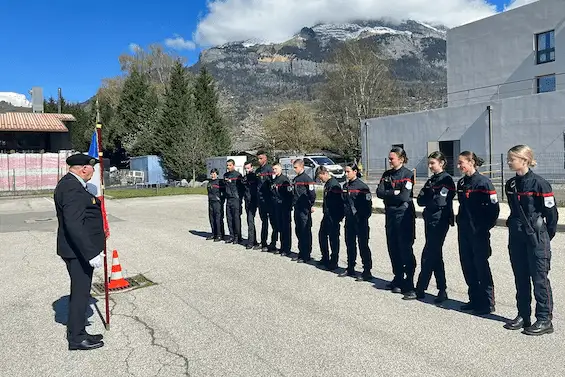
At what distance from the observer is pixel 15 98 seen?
73.4 m

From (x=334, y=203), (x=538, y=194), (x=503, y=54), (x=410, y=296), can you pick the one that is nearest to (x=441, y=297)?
(x=410, y=296)

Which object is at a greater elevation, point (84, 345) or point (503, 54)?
point (503, 54)

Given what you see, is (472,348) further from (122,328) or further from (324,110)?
(324,110)

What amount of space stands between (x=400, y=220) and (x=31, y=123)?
4920 centimetres

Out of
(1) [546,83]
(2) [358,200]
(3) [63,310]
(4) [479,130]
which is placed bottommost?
(3) [63,310]

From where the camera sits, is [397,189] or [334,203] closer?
[397,189]

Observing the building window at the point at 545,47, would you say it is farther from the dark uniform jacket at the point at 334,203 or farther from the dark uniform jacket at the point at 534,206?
the dark uniform jacket at the point at 534,206

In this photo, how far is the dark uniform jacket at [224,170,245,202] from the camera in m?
10.7

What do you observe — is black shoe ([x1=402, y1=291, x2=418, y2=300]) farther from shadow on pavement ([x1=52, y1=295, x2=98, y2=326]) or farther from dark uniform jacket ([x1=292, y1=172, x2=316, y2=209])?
shadow on pavement ([x1=52, y1=295, x2=98, y2=326])

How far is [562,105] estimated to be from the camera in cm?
2536

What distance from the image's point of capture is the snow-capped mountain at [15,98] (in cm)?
7145

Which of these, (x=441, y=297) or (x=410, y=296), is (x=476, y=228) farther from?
(x=410, y=296)

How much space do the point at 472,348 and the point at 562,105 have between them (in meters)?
24.9

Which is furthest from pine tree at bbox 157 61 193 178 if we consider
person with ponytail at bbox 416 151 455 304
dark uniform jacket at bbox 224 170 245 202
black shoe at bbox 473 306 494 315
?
black shoe at bbox 473 306 494 315
